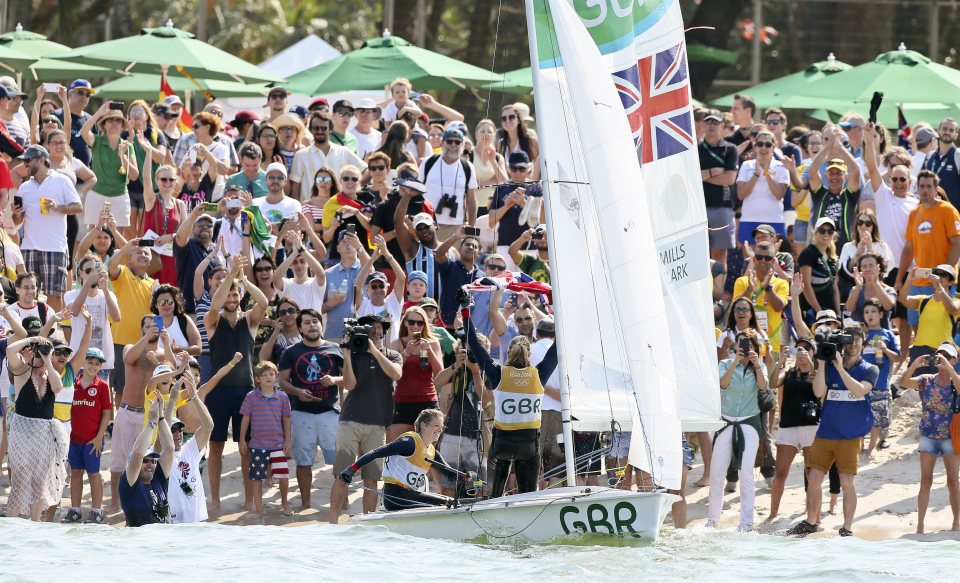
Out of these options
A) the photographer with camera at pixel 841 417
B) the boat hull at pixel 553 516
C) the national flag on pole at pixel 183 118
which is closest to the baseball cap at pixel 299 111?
the national flag on pole at pixel 183 118

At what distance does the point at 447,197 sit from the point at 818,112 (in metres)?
8.59

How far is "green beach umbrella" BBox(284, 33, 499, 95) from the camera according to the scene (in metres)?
22.6

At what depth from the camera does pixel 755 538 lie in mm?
14750

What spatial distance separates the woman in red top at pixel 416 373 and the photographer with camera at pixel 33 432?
10.1 ft

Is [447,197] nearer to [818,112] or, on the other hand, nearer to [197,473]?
[197,473]

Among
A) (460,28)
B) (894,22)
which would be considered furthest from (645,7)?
(460,28)

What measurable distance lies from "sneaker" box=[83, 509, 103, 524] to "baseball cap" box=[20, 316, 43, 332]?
1.82 m

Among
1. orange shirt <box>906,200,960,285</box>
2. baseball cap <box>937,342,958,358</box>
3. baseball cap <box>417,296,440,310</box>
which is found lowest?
baseball cap <box>937,342,958,358</box>

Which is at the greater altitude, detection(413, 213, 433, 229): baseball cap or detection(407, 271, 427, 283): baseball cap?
detection(413, 213, 433, 229): baseball cap

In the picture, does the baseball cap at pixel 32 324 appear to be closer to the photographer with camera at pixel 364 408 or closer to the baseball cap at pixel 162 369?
the baseball cap at pixel 162 369

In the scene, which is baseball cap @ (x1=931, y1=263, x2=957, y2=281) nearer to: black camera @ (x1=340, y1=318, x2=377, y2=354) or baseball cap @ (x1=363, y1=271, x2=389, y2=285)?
baseball cap @ (x1=363, y1=271, x2=389, y2=285)

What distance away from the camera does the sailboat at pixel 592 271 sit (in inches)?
518

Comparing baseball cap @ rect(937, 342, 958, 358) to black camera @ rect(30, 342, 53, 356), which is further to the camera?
baseball cap @ rect(937, 342, 958, 358)

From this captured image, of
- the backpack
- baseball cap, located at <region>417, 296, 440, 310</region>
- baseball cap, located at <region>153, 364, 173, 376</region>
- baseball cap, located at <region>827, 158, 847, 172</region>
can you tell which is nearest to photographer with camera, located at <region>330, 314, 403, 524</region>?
baseball cap, located at <region>417, 296, 440, 310</region>
